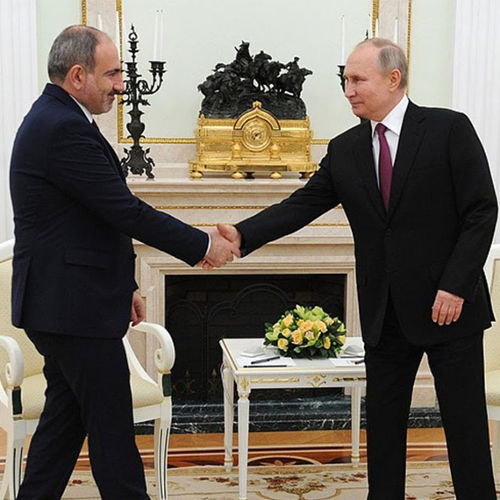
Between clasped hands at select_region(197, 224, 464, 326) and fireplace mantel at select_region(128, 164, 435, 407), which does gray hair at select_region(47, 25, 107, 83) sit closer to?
clasped hands at select_region(197, 224, 464, 326)

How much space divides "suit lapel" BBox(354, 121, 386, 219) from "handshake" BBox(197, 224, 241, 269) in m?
0.57

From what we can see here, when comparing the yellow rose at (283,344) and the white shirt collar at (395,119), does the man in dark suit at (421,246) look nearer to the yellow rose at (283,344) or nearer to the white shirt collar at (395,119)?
the white shirt collar at (395,119)

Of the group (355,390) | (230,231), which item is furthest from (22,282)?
(355,390)

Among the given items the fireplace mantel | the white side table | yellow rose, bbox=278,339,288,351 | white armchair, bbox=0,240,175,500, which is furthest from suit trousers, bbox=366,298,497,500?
the fireplace mantel

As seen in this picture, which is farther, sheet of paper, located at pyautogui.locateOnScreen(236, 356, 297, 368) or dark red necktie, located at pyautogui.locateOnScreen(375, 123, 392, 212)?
sheet of paper, located at pyautogui.locateOnScreen(236, 356, 297, 368)

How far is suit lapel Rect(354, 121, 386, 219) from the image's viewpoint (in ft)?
10.6

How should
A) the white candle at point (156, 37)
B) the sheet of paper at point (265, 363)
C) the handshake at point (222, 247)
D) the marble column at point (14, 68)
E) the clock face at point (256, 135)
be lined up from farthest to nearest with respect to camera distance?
the clock face at point (256, 135) → the marble column at point (14, 68) → the white candle at point (156, 37) → the sheet of paper at point (265, 363) → the handshake at point (222, 247)

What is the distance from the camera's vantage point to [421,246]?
10.5 feet

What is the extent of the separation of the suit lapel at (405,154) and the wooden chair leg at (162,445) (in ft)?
4.52

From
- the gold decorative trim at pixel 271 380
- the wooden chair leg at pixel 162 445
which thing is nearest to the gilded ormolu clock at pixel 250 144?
the gold decorative trim at pixel 271 380

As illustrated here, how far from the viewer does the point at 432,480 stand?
436cm

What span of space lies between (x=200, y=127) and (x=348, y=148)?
2.09 metres

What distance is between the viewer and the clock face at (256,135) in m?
5.36

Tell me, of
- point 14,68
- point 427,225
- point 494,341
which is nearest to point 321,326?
point 494,341
